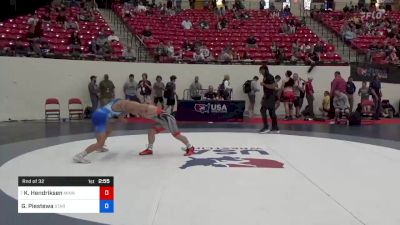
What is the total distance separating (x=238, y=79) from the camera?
54.9ft

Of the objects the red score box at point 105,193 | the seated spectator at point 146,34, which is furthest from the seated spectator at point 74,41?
the red score box at point 105,193

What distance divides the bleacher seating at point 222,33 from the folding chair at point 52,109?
4.30 m

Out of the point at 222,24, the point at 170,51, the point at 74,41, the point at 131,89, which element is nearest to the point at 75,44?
the point at 74,41

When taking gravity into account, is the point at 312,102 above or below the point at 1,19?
below

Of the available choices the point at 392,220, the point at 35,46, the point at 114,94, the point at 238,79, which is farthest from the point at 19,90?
the point at 392,220

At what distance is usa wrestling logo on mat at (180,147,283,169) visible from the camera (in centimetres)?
653

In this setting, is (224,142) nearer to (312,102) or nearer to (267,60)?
(312,102)

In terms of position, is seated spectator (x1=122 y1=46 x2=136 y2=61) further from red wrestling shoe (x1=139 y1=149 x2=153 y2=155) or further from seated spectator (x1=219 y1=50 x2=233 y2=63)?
red wrestling shoe (x1=139 y1=149 x2=153 y2=155)

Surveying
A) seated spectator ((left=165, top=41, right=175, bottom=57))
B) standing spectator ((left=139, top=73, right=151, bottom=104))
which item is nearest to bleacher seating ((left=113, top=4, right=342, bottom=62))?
seated spectator ((left=165, top=41, right=175, bottom=57))

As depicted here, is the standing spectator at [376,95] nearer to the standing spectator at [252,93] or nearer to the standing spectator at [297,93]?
the standing spectator at [297,93]

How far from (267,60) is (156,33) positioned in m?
4.69
